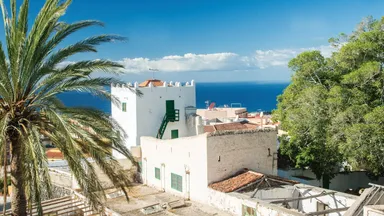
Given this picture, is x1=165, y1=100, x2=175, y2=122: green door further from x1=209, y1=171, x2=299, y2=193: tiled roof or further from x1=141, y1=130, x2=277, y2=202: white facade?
x1=209, y1=171, x2=299, y2=193: tiled roof

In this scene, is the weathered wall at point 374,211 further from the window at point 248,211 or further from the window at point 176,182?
the window at point 176,182

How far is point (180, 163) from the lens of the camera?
2075cm

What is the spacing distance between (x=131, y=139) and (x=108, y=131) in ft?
60.8

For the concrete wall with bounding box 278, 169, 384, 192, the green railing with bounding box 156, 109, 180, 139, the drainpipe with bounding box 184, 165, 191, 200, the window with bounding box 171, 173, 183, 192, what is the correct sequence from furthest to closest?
the green railing with bounding box 156, 109, 180, 139 < the concrete wall with bounding box 278, 169, 384, 192 < the window with bounding box 171, 173, 183, 192 < the drainpipe with bounding box 184, 165, 191, 200

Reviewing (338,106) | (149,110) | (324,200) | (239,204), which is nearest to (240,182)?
(239,204)

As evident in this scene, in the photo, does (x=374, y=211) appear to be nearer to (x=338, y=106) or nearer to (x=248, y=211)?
(x=248, y=211)

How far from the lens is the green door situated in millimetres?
30520

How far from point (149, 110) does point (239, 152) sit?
37.6 ft

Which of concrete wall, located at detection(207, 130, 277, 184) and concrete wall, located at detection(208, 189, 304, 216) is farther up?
concrete wall, located at detection(207, 130, 277, 184)

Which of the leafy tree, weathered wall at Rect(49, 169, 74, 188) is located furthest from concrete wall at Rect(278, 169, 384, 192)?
weathered wall at Rect(49, 169, 74, 188)

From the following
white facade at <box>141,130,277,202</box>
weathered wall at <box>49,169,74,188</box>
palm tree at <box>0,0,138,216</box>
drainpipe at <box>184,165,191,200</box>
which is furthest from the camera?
weathered wall at <box>49,169,74,188</box>

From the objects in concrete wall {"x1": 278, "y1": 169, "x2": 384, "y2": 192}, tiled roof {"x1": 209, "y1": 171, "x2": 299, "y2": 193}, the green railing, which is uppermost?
the green railing

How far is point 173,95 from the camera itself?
30969 millimetres

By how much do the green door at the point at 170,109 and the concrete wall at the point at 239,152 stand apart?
1111cm
